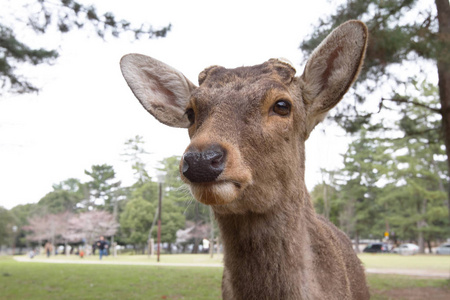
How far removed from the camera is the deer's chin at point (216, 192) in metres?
2.03

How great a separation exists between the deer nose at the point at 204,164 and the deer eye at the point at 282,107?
0.74 m

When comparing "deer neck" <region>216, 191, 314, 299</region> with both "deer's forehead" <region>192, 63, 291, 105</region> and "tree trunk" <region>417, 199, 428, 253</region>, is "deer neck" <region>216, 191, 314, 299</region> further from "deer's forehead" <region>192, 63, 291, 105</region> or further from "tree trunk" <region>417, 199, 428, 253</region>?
"tree trunk" <region>417, 199, 428, 253</region>

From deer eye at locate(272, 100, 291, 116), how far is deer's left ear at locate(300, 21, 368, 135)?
1.14 ft

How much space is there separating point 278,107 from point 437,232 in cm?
4904

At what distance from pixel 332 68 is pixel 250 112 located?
0.89m

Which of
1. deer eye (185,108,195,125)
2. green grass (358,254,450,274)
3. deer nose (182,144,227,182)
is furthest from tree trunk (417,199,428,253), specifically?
deer nose (182,144,227,182)

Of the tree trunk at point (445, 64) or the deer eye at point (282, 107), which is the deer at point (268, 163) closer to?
the deer eye at point (282, 107)

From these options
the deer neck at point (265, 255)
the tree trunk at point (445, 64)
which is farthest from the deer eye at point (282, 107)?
the tree trunk at point (445, 64)

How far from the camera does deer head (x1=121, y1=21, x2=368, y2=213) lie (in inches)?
81.2

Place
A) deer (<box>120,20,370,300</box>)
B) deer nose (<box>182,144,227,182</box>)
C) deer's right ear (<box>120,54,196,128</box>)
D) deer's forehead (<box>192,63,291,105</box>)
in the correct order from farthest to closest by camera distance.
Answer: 1. deer's right ear (<box>120,54,196,128</box>)
2. deer's forehead (<box>192,63,291,105</box>)
3. deer (<box>120,20,370,300</box>)
4. deer nose (<box>182,144,227,182</box>)

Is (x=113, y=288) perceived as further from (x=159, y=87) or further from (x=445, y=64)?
(x=445, y=64)

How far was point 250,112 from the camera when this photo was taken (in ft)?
8.04

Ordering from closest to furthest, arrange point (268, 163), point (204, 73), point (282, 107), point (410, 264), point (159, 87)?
point (268, 163) < point (282, 107) < point (204, 73) < point (159, 87) < point (410, 264)

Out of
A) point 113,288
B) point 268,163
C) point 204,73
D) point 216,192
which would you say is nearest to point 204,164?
point 216,192
